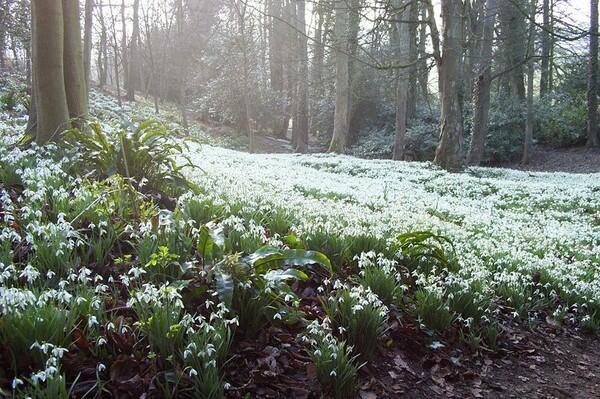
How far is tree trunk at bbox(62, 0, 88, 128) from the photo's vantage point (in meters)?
6.11

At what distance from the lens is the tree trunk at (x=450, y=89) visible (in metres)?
14.7

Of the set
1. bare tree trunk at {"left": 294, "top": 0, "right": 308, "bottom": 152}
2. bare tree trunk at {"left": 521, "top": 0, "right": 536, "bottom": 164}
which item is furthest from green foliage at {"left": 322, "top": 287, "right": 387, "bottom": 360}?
bare tree trunk at {"left": 294, "top": 0, "right": 308, "bottom": 152}

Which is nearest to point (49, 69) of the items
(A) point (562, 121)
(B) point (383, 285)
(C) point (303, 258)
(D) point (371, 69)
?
(C) point (303, 258)

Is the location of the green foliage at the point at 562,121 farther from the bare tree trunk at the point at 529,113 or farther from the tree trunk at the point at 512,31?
the tree trunk at the point at 512,31

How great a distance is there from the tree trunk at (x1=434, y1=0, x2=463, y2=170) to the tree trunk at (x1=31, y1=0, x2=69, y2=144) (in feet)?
40.0

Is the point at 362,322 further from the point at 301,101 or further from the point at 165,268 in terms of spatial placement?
the point at 301,101

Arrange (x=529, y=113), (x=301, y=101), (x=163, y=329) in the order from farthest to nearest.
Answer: (x=301, y=101) < (x=529, y=113) < (x=163, y=329)

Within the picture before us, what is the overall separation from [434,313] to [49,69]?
17.3ft

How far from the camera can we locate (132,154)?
16.3 feet

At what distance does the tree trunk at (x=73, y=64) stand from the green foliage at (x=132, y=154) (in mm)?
911

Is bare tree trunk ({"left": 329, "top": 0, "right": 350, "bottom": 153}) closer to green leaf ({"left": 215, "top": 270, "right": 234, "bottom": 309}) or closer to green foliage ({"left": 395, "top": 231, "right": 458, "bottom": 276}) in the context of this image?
green foliage ({"left": 395, "top": 231, "right": 458, "bottom": 276})

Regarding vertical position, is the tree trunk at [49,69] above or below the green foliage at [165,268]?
above


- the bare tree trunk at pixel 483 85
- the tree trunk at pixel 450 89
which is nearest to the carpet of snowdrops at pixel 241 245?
the tree trunk at pixel 450 89

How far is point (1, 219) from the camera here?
3.68 m
